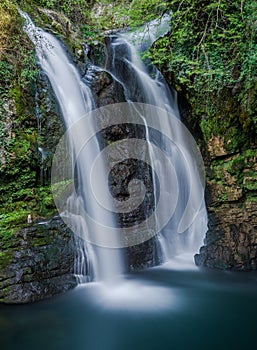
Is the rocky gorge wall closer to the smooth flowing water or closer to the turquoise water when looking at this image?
the smooth flowing water

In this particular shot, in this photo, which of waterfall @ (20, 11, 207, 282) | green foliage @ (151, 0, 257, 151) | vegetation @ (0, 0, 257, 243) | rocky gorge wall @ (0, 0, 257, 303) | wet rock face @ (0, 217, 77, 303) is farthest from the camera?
waterfall @ (20, 11, 207, 282)

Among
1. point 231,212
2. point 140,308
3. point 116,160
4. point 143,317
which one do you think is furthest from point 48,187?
point 231,212

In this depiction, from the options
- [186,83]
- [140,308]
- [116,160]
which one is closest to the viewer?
[140,308]

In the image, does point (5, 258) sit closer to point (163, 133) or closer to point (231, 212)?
point (231, 212)

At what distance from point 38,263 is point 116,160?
2647 mm

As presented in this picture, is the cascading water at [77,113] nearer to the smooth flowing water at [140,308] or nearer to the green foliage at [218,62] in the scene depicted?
the smooth flowing water at [140,308]

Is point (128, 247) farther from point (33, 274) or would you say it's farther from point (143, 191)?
point (33, 274)

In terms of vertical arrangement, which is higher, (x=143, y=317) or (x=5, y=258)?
(x=5, y=258)

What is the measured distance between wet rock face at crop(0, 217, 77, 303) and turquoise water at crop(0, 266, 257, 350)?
0.18 m

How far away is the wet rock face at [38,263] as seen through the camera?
4562 mm

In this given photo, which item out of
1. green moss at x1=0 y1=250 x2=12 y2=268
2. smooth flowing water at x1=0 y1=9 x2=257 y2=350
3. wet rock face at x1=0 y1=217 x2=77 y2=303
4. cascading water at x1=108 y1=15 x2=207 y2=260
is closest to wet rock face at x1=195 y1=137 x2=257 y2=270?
smooth flowing water at x1=0 y1=9 x2=257 y2=350

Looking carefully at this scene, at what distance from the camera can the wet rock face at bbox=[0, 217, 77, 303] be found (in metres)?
4.56

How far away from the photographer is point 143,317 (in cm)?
432

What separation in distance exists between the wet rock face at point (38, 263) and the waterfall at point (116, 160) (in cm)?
30
